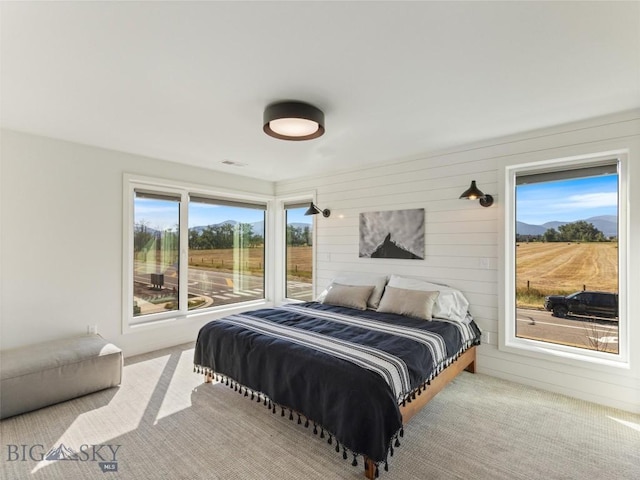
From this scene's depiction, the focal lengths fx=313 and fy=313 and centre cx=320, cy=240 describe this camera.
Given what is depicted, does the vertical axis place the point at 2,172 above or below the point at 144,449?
above

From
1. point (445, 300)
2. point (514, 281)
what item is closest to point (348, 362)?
point (445, 300)

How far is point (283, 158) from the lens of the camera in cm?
412

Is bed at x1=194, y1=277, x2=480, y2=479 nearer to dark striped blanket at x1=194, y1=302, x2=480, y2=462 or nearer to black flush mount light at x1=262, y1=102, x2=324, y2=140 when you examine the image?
dark striped blanket at x1=194, y1=302, x2=480, y2=462

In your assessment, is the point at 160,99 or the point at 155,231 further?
the point at 155,231

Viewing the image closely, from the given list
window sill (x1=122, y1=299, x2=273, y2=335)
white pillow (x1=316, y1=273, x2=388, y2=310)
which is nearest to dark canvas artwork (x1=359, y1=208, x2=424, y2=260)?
white pillow (x1=316, y1=273, x2=388, y2=310)

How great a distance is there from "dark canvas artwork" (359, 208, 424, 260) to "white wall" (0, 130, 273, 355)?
2947mm

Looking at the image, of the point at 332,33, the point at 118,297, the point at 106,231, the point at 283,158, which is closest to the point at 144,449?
the point at 118,297

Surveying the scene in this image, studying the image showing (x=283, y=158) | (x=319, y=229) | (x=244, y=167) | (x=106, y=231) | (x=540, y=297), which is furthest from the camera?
(x=319, y=229)

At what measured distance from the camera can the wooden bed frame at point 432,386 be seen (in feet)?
6.23

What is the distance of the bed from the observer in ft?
6.29

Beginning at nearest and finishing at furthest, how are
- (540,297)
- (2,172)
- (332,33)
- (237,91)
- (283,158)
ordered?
(332,33)
(237,91)
(2,172)
(540,297)
(283,158)

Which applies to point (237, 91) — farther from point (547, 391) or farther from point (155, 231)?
point (547, 391)

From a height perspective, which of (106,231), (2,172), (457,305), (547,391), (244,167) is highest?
(244,167)

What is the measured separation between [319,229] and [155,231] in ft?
7.75
